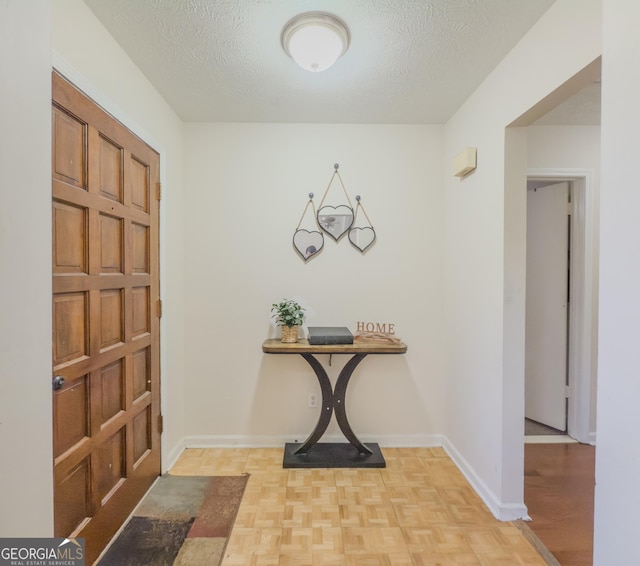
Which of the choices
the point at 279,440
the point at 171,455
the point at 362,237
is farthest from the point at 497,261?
the point at 171,455

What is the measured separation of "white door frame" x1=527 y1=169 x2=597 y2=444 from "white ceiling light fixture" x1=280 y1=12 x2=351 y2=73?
193 cm

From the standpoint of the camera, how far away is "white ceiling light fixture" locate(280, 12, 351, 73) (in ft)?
5.00

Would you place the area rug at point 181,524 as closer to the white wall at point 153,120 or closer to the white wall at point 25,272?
the white wall at point 153,120

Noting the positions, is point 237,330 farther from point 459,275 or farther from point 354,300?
point 459,275

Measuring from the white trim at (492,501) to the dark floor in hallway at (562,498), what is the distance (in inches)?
2.8

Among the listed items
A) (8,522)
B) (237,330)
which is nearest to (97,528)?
(8,522)

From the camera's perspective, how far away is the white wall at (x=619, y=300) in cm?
85

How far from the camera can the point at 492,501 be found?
192 centimetres

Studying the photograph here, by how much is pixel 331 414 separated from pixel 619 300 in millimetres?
1930

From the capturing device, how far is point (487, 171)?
2.02 meters

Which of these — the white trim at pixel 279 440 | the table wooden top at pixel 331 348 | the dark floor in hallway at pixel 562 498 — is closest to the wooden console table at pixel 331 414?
the table wooden top at pixel 331 348

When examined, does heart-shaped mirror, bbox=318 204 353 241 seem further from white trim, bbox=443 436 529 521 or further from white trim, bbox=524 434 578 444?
white trim, bbox=524 434 578 444

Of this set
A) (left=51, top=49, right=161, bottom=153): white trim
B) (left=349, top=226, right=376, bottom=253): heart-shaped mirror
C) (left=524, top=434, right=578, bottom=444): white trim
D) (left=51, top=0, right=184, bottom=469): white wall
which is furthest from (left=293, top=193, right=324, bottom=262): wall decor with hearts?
Result: (left=524, top=434, right=578, bottom=444): white trim

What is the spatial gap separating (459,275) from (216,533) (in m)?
2.10
